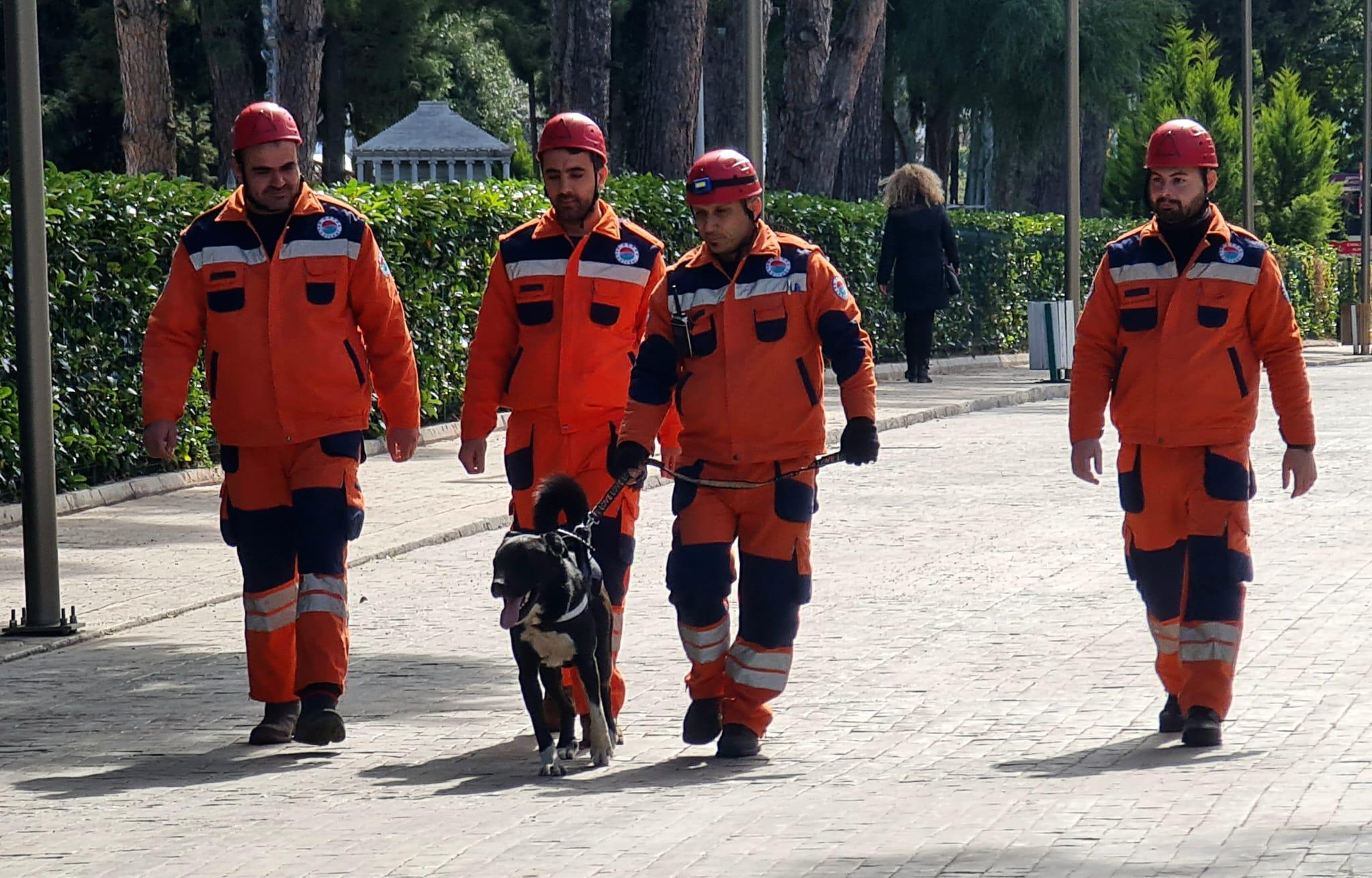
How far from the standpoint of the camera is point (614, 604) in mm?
7641

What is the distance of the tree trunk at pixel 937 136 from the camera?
4725cm

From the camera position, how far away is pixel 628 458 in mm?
7379

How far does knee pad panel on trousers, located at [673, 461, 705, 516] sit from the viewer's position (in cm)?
732

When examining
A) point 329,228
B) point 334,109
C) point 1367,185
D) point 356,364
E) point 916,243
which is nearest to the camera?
point 329,228

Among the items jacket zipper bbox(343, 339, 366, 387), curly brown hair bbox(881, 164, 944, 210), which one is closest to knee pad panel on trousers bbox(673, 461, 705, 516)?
jacket zipper bbox(343, 339, 366, 387)

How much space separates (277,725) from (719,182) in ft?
7.48

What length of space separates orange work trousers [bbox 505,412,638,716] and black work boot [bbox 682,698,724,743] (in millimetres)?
311

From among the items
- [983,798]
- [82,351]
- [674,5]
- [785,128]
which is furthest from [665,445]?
[785,128]

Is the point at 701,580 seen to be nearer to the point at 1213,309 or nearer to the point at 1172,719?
the point at 1172,719

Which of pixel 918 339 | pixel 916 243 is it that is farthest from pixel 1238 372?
pixel 918 339

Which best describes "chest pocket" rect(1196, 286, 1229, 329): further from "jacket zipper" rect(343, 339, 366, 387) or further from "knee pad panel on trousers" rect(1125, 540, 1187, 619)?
"jacket zipper" rect(343, 339, 366, 387)

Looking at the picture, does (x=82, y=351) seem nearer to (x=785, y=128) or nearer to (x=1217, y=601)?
(x=1217, y=601)

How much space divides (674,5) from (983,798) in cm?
2033

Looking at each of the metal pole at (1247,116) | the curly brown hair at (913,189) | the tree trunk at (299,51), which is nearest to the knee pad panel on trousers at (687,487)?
the curly brown hair at (913,189)
